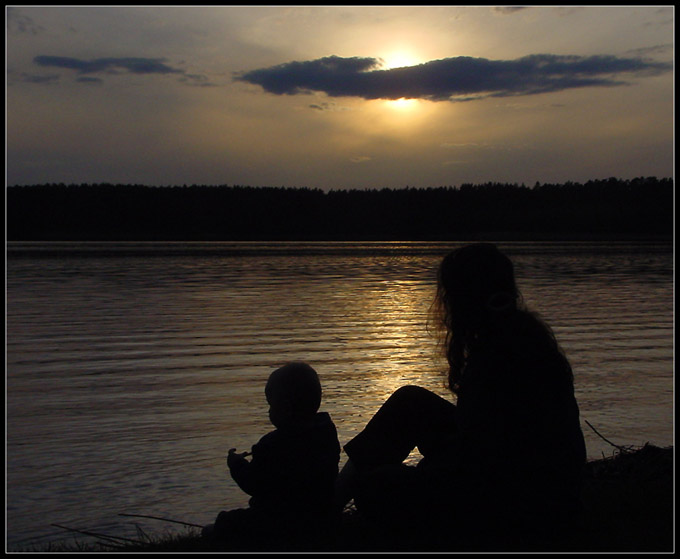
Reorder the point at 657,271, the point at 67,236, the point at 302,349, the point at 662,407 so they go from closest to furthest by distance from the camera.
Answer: the point at 662,407
the point at 302,349
the point at 657,271
the point at 67,236

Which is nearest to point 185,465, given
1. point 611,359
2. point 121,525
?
point 121,525

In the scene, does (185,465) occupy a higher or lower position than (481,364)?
lower

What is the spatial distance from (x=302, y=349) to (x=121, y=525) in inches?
286

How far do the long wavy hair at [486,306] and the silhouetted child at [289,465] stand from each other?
751 millimetres

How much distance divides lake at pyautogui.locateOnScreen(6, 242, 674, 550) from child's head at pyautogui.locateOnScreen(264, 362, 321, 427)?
1.56 meters

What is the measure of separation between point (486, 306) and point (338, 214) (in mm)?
112097

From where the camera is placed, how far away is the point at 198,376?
9812mm

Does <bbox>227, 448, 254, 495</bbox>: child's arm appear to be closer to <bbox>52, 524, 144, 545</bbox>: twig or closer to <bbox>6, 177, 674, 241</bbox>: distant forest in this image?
<bbox>52, 524, 144, 545</bbox>: twig

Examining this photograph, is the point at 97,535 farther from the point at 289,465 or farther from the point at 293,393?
the point at 293,393

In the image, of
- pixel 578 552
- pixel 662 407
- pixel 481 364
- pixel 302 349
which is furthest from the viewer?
pixel 302 349

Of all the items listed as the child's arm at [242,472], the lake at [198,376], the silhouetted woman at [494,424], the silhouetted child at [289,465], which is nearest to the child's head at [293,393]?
the silhouetted child at [289,465]

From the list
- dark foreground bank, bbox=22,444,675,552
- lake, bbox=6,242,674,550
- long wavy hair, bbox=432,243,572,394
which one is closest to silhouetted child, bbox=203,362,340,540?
dark foreground bank, bbox=22,444,675,552

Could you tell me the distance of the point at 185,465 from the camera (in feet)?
19.9

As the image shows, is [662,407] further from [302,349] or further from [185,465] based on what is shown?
[302,349]
